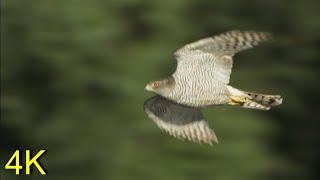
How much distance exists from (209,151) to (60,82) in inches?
41.4


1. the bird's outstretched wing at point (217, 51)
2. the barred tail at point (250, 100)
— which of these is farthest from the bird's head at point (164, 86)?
the barred tail at point (250, 100)

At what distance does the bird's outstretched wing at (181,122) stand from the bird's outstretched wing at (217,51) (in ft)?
0.92

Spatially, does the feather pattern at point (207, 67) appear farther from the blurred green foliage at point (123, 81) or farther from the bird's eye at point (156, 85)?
the blurred green foliage at point (123, 81)

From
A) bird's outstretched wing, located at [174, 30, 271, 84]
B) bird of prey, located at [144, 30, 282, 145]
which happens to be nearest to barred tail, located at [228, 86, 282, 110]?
bird of prey, located at [144, 30, 282, 145]

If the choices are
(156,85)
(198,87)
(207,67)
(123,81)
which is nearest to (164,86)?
(156,85)

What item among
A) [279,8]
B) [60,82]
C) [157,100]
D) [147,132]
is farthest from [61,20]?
[279,8]

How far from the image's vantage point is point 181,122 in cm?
455

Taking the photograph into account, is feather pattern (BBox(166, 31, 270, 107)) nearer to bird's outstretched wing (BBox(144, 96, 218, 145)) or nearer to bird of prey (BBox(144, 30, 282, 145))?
bird of prey (BBox(144, 30, 282, 145))

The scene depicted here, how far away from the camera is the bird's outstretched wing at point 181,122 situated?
14.8ft

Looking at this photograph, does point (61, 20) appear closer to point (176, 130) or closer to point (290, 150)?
point (176, 130)

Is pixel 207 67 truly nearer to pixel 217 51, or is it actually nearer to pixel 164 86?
pixel 217 51

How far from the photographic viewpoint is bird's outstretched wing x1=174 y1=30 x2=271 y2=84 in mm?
4258

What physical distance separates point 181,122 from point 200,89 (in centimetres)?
42

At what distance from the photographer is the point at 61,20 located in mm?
5445
